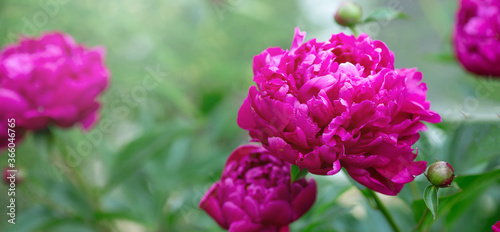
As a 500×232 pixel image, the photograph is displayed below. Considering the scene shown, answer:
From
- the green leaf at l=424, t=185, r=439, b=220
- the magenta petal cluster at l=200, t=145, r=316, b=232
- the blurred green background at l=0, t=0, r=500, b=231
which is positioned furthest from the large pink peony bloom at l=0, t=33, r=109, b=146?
the green leaf at l=424, t=185, r=439, b=220

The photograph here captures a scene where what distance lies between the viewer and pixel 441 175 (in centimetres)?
28

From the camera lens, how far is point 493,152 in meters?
0.42

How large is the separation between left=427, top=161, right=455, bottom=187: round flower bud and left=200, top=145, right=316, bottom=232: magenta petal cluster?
0.09 meters

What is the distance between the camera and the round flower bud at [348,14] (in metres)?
0.38

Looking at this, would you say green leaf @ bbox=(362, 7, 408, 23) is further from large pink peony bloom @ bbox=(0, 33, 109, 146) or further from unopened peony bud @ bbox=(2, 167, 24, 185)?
unopened peony bud @ bbox=(2, 167, 24, 185)

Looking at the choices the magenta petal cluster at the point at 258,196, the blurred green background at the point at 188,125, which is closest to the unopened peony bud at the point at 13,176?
the blurred green background at the point at 188,125

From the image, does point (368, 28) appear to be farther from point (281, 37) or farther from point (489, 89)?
point (281, 37)

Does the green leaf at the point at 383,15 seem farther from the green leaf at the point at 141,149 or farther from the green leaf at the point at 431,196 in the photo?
the green leaf at the point at 141,149

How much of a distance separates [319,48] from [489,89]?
393 millimetres

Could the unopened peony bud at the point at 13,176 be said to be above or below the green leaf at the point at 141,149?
above

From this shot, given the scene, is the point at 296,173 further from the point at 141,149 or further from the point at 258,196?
the point at 141,149

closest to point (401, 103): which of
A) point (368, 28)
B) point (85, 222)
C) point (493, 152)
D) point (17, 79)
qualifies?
point (493, 152)

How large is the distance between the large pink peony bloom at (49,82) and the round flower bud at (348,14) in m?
0.29

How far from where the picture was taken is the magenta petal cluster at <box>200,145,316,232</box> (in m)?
0.34
